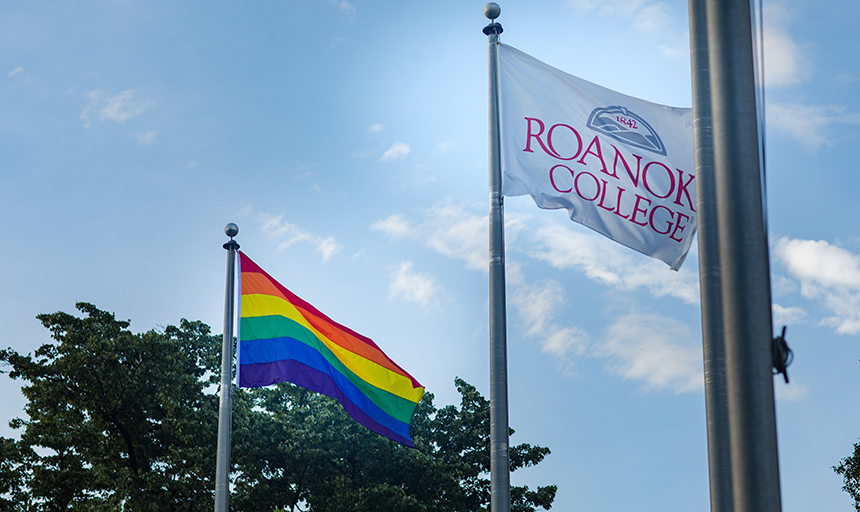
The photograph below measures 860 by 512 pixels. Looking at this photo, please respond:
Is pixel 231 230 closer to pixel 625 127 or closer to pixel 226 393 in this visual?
pixel 226 393

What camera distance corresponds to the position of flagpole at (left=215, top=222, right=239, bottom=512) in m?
17.2

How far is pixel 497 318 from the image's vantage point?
1159cm

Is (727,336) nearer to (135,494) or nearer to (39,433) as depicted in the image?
(135,494)

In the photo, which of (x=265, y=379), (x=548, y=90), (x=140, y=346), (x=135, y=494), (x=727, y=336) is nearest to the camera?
(x=727, y=336)

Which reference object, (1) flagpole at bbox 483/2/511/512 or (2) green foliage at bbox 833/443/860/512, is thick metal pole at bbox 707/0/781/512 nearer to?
(1) flagpole at bbox 483/2/511/512

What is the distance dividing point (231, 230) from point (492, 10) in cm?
801

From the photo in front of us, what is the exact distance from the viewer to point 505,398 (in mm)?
11164

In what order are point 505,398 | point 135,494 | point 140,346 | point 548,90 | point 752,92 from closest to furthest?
point 752,92, point 505,398, point 548,90, point 135,494, point 140,346

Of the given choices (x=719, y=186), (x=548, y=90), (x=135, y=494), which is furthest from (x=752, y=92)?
(x=135, y=494)

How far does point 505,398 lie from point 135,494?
2023 cm

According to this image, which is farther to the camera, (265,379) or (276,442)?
(276,442)

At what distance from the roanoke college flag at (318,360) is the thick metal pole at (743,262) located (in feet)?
41.1

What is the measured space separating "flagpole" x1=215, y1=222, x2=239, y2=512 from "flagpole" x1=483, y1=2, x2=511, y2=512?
7636 mm

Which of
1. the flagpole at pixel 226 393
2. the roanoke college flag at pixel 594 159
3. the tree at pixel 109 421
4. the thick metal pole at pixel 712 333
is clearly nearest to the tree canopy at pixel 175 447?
the tree at pixel 109 421
